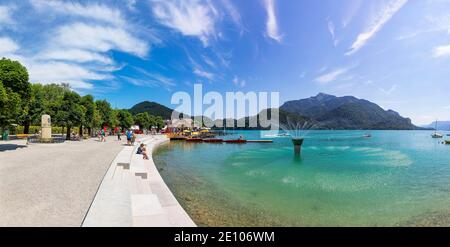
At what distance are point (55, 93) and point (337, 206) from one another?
233ft

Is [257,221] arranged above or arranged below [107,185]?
below

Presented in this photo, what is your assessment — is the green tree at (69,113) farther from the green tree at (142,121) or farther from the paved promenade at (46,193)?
the green tree at (142,121)

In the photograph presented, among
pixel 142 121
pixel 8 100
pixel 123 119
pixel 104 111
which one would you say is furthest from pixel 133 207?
pixel 142 121

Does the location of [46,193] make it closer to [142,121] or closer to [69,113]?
[69,113]

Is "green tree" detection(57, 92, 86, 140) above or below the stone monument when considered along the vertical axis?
above

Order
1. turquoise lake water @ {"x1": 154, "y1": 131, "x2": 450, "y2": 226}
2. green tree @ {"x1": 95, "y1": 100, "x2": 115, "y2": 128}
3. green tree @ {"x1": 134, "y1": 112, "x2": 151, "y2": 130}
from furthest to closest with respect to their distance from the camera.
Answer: green tree @ {"x1": 134, "y1": 112, "x2": 151, "y2": 130} < green tree @ {"x1": 95, "y1": 100, "x2": 115, "y2": 128} < turquoise lake water @ {"x1": 154, "y1": 131, "x2": 450, "y2": 226}

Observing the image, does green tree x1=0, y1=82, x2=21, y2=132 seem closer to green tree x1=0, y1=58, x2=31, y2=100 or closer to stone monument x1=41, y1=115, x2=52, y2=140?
green tree x1=0, y1=58, x2=31, y2=100

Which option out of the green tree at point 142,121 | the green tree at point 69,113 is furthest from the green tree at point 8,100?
the green tree at point 142,121

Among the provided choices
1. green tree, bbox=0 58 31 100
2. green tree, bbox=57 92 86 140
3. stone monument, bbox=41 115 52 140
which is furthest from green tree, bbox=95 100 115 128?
green tree, bbox=0 58 31 100

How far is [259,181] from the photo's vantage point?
1457cm

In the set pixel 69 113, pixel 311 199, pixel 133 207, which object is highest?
pixel 69 113

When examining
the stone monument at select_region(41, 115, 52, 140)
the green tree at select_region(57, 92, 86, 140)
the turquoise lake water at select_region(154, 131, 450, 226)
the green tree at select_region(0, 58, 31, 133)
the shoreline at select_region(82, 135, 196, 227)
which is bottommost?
the turquoise lake water at select_region(154, 131, 450, 226)
